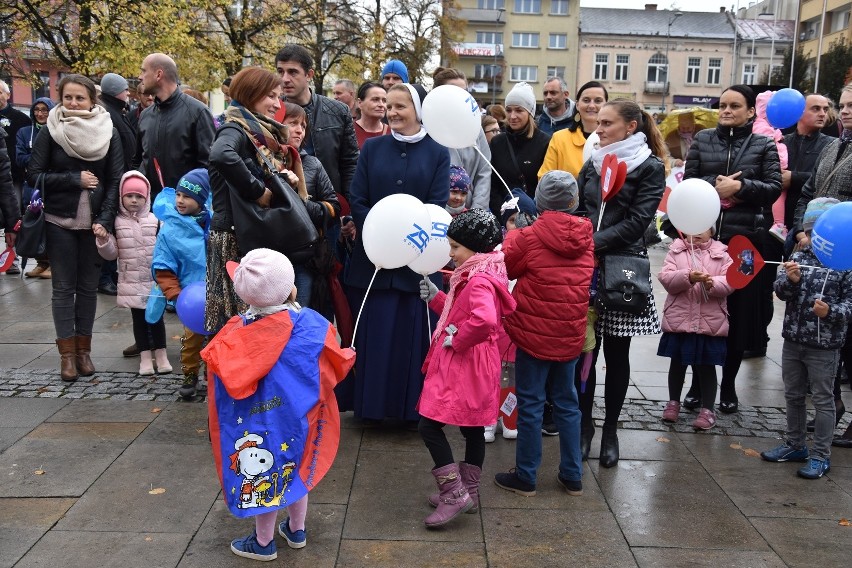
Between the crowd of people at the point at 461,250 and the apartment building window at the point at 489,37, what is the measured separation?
72839 mm

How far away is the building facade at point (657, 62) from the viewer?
74500mm

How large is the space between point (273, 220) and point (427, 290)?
894 mm

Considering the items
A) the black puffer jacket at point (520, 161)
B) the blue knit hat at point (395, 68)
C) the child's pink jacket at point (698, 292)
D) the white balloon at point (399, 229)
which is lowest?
the child's pink jacket at point (698, 292)

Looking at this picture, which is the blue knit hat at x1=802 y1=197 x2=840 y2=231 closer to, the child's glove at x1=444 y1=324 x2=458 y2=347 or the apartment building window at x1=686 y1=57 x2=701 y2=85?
the child's glove at x1=444 y1=324 x2=458 y2=347

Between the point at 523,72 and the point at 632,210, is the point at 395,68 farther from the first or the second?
the point at 523,72

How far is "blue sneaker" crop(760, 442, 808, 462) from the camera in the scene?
4883 millimetres

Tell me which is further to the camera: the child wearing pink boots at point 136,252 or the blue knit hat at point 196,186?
the child wearing pink boots at point 136,252

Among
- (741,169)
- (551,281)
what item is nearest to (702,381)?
(741,169)

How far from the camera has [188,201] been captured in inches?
224

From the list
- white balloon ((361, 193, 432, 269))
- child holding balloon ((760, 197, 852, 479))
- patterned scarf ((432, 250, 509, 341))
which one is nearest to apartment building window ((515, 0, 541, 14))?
child holding balloon ((760, 197, 852, 479))

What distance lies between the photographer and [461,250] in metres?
4.00

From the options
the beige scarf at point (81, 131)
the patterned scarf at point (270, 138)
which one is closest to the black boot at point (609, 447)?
the patterned scarf at point (270, 138)

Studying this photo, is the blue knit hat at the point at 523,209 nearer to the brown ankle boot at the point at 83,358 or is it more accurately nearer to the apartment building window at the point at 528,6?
the brown ankle boot at the point at 83,358

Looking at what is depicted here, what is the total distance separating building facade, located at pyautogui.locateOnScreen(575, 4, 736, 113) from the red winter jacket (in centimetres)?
7360
